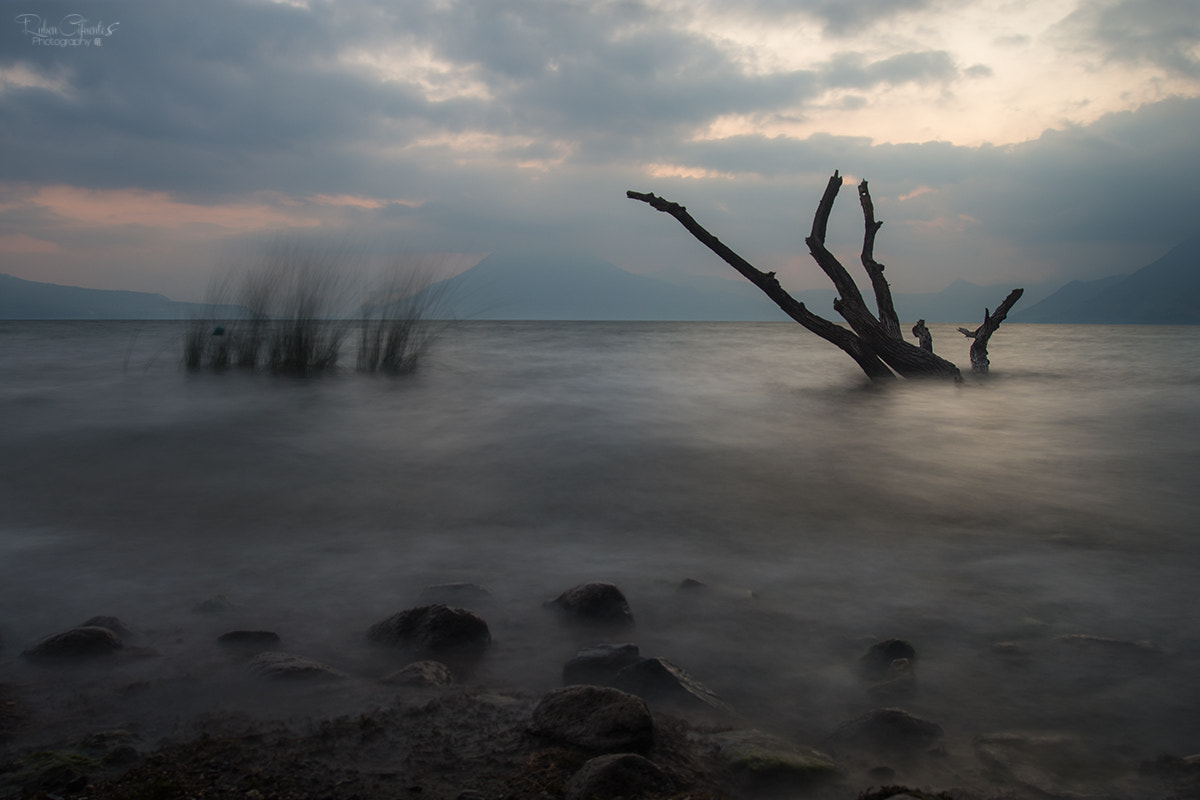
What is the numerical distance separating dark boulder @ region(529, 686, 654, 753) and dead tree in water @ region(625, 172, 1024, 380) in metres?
8.12

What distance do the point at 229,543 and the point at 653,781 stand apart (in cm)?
274

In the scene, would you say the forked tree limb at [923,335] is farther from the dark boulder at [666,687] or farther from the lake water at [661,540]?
the dark boulder at [666,687]

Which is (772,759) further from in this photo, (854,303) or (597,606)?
(854,303)

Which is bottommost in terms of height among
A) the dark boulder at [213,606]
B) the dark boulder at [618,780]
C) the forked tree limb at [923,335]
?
the dark boulder at [213,606]

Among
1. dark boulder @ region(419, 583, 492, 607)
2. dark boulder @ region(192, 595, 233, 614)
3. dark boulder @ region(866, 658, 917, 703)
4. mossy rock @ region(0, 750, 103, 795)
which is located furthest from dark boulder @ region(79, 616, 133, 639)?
dark boulder @ region(866, 658, 917, 703)

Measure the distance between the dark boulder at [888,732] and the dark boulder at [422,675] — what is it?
103cm

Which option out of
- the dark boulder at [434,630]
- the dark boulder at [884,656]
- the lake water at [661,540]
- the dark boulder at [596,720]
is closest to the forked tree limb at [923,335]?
the lake water at [661,540]

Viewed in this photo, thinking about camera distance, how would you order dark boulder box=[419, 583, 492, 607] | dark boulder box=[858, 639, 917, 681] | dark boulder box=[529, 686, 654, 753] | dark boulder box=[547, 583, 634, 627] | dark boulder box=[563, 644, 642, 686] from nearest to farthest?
dark boulder box=[529, 686, 654, 753]
dark boulder box=[563, 644, 642, 686]
dark boulder box=[858, 639, 917, 681]
dark boulder box=[547, 583, 634, 627]
dark boulder box=[419, 583, 492, 607]

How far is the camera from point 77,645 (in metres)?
2.02

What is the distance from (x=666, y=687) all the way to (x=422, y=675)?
26.6 inches

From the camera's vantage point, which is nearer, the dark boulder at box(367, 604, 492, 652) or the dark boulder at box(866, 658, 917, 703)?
the dark boulder at box(866, 658, 917, 703)

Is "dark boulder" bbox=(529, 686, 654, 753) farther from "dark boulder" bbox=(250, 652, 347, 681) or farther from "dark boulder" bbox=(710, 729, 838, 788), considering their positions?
"dark boulder" bbox=(250, 652, 347, 681)

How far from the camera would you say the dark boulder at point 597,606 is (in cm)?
236

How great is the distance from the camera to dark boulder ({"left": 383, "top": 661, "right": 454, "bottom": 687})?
1875 millimetres
